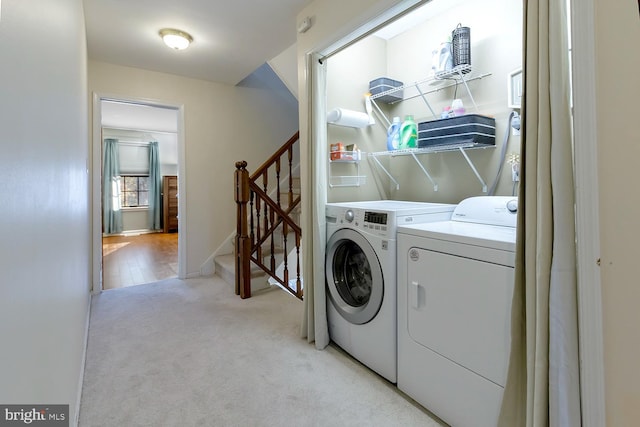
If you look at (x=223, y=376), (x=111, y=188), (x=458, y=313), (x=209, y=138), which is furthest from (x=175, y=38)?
(x=111, y=188)

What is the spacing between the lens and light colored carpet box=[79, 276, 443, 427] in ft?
4.92

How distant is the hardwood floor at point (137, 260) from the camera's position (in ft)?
12.4

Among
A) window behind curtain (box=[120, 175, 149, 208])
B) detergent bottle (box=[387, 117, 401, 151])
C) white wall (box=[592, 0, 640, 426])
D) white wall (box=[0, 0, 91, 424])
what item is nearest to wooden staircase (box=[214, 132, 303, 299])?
detergent bottle (box=[387, 117, 401, 151])

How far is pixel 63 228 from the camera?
1194 millimetres

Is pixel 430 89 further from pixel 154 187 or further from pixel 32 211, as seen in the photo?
pixel 154 187

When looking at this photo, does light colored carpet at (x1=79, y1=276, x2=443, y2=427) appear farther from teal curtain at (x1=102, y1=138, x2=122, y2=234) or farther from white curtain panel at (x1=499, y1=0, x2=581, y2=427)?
teal curtain at (x1=102, y1=138, x2=122, y2=234)

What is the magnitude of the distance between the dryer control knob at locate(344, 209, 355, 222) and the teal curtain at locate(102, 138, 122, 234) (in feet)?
23.3

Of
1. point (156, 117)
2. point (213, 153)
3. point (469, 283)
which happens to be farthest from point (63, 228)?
point (156, 117)

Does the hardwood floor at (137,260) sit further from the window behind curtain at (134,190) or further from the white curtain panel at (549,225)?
the white curtain panel at (549,225)

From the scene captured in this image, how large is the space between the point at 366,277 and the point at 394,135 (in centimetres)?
116

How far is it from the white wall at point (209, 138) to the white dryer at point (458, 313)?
2.89 m

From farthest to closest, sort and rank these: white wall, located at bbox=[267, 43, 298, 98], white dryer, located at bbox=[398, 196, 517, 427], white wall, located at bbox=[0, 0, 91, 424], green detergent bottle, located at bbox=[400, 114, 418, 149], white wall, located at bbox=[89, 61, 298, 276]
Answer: white wall, located at bbox=[89, 61, 298, 276] < white wall, located at bbox=[267, 43, 298, 98] < green detergent bottle, located at bbox=[400, 114, 418, 149] < white dryer, located at bbox=[398, 196, 517, 427] < white wall, located at bbox=[0, 0, 91, 424]

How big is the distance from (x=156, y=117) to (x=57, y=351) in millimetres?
5882

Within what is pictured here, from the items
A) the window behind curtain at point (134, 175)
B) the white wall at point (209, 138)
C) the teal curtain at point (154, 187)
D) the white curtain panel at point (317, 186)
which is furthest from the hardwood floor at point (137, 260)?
the white curtain panel at point (317, 186)
